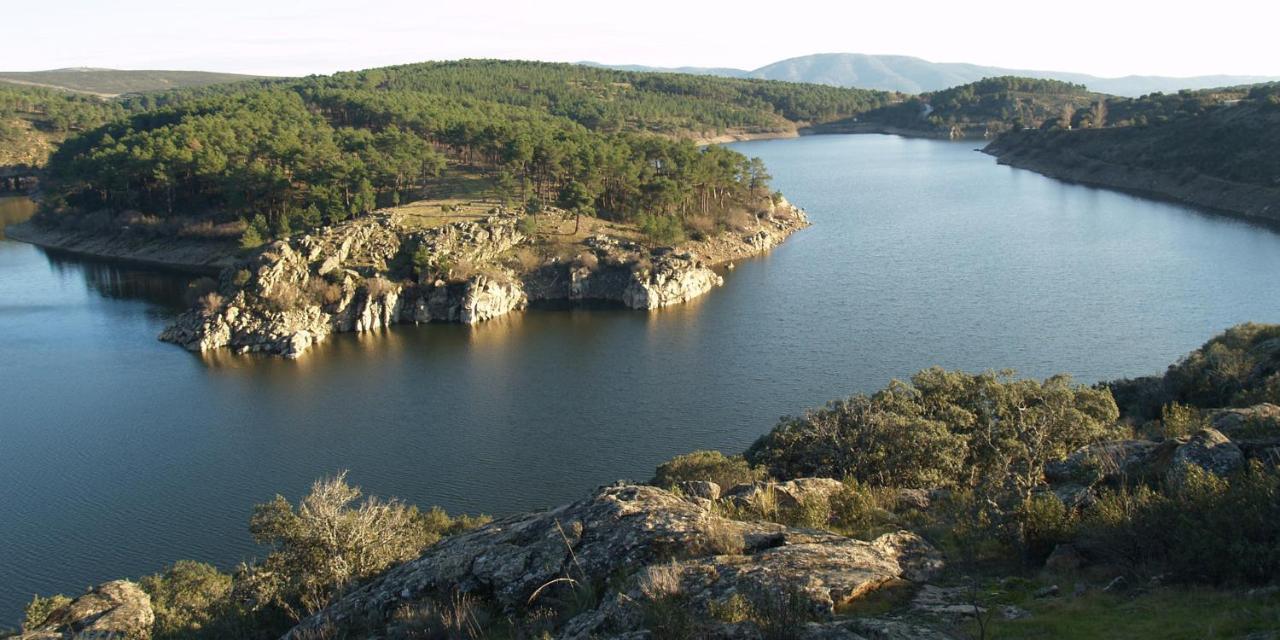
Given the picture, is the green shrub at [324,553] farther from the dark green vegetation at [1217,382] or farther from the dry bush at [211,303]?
the dry bush at [211,303]

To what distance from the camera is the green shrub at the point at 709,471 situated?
19628 millimetres

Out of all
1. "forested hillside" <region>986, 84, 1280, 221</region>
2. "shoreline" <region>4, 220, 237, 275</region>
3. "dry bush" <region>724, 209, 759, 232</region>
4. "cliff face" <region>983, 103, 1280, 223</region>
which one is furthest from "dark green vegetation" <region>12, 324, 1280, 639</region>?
"forested hillside" <region>986, 84, 1280, 221</region>

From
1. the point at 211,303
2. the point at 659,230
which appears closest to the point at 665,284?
the point at 659,230

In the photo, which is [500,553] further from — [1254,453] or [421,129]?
[421,129]

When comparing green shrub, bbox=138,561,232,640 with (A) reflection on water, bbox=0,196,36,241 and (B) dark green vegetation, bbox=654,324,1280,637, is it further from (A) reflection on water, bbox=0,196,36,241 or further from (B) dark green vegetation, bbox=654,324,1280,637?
(A) reflection on water, bbox=0,196,36,241

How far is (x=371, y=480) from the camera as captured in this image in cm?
3062

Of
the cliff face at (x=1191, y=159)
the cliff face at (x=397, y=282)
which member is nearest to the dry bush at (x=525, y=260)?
the cliff face at (x=397, y=282)

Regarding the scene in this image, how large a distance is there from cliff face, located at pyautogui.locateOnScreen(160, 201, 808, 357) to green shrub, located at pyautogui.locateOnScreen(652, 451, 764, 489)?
32.0 m

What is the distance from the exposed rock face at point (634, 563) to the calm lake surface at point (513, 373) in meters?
17.6

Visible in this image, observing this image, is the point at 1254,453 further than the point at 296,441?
No


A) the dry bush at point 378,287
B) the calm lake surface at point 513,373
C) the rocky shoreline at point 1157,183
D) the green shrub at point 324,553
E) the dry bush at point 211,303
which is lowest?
the calm lake surface at point 513,373

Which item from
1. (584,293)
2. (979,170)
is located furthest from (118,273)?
(979,170)

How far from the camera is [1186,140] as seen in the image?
99.7m

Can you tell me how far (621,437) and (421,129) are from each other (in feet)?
213
